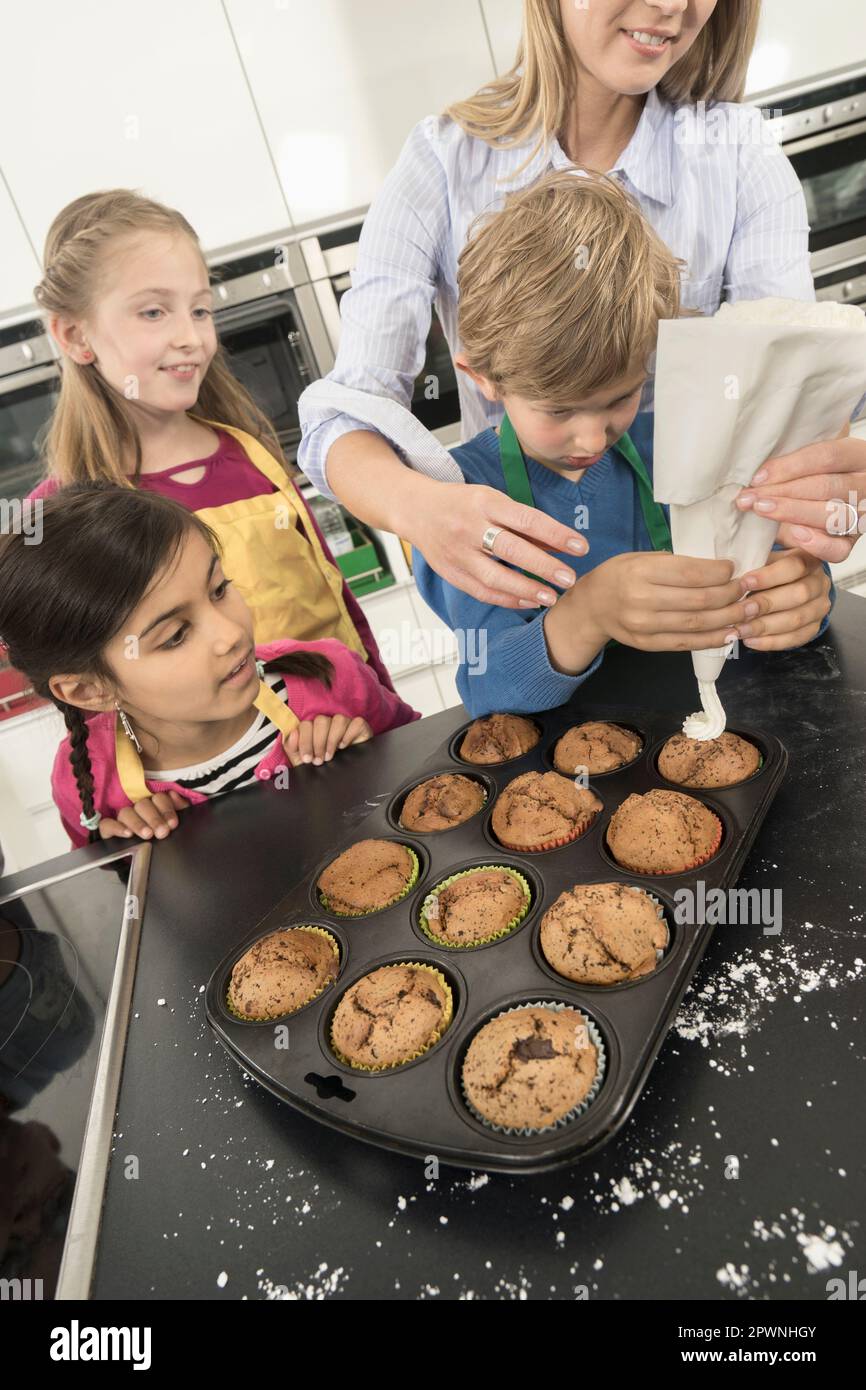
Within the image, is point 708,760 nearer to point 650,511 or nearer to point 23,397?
point 650,511

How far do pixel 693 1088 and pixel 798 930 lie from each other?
0.21 m

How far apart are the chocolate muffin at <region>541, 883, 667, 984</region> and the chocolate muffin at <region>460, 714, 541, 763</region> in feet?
1.15

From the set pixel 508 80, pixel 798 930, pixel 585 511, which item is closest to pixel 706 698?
pixel 798 930

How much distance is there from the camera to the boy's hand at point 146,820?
4.73 ft

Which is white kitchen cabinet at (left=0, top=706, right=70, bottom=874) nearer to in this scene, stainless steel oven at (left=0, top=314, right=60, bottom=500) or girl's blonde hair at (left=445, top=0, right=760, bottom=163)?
stainless steel oven at (left=0, top=314, right=60, bottom=500)

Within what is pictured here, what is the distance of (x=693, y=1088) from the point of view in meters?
0.74

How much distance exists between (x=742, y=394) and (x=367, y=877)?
712 mm

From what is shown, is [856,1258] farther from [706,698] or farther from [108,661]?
[108,661]

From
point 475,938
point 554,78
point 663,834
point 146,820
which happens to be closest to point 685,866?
point 663,834

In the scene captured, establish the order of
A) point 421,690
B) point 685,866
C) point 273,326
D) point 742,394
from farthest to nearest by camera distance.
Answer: point 421,690, point 273,326, point 685,866, point 742,394

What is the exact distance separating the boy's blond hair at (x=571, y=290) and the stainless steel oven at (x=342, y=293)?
1.82 metres

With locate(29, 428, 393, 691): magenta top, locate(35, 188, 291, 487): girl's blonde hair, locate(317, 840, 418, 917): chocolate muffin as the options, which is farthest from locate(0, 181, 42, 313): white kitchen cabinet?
locate(317, 840, 418, 917): chocolate muffin

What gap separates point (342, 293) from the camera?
3.15 meters

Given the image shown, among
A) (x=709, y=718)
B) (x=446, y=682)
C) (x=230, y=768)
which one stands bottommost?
(x=446, y=682)
